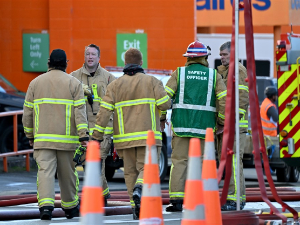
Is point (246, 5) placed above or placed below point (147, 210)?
above

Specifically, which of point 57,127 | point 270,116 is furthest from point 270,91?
point 57,127

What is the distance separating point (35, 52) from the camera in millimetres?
20000

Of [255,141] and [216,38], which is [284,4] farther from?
[255,141]

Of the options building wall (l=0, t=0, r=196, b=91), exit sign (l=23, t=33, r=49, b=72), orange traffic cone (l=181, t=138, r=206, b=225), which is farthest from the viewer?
exit sign (l=23, t=33, r=49, b=72)

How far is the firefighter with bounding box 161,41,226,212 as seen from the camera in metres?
9.00

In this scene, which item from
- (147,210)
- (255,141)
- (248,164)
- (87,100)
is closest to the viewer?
(147,210)

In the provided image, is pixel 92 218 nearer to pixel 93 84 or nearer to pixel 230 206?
pixel 230 206

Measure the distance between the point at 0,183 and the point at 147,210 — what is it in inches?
294

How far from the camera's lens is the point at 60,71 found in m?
9.02

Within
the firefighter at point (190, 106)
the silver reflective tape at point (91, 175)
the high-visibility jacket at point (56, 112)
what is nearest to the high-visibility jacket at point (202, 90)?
the firefighter at point (190, 106)

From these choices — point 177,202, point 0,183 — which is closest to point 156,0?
point 0,183

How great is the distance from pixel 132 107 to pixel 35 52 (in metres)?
11.8

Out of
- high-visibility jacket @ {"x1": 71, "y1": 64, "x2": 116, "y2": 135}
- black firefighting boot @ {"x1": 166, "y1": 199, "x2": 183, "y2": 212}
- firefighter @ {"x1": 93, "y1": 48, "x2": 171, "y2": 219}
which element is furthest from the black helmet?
firefighter @ {"x1": 93, "y1": 48, "x2": 171, "y2": 219}

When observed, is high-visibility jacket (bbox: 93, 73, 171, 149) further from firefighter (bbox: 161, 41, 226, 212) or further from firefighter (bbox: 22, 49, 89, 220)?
firefighter (bbox: 161, 41, 226, 212)
